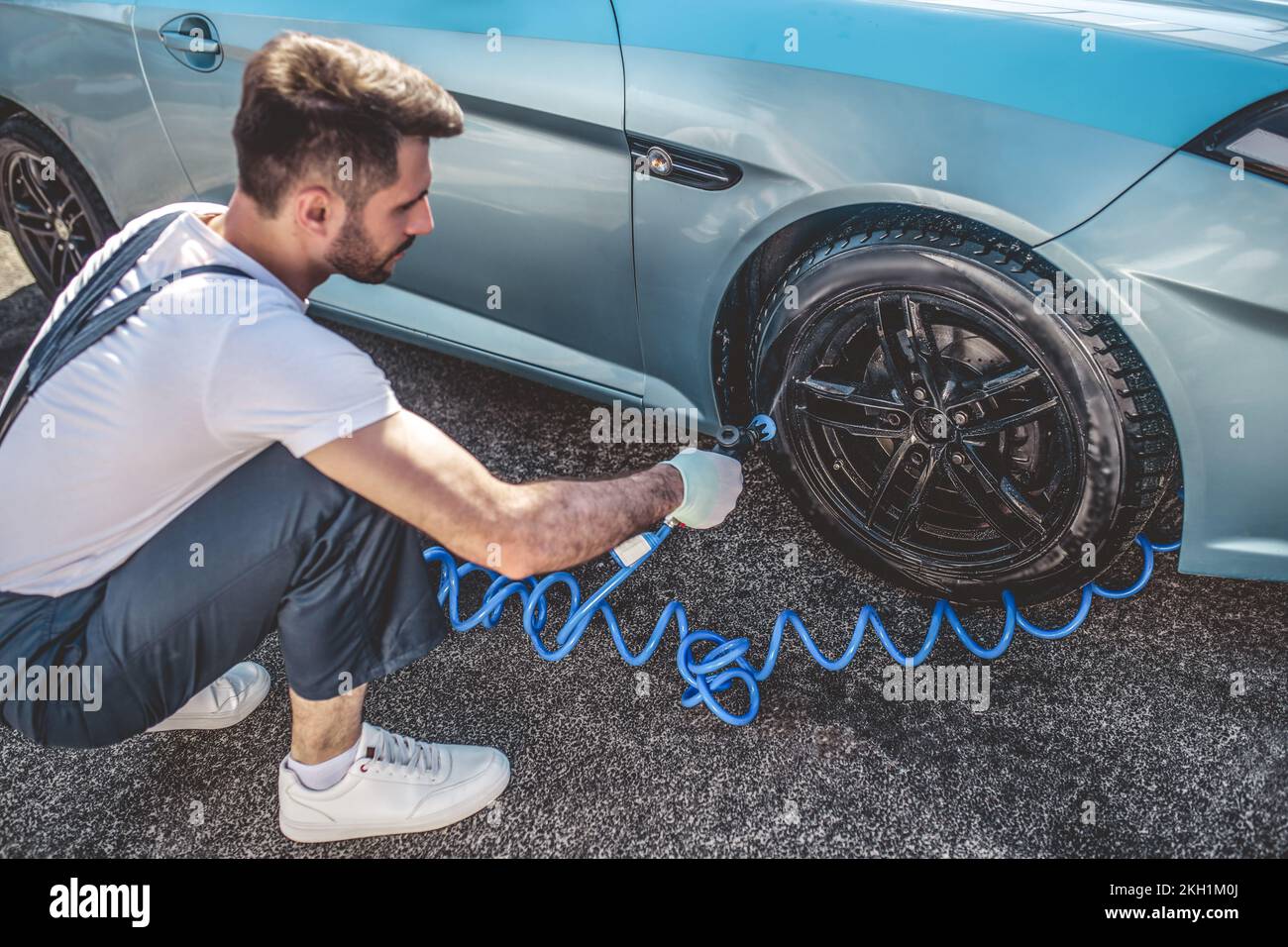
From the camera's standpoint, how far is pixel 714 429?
90.2 inches

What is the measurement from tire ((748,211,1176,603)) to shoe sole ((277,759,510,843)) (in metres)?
0.93

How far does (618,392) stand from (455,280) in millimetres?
484

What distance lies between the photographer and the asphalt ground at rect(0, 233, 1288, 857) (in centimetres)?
176

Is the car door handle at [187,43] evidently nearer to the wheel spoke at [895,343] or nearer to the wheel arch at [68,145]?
the wheel arch at [68,145]

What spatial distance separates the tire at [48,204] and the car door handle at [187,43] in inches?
27.5

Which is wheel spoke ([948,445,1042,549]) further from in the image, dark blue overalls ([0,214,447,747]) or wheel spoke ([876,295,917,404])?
dark blue overalls ([0,214,447,747])

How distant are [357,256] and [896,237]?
0.96 meters

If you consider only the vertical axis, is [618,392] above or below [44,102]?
below

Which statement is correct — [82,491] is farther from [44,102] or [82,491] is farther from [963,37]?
[44,102]

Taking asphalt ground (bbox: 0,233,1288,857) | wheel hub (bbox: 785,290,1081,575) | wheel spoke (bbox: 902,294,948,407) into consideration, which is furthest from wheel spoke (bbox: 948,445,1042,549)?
asphalt ground (bbox: 0,233,1288,857)

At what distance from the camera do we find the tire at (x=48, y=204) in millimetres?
2936

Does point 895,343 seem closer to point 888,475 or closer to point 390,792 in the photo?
point 888,475
